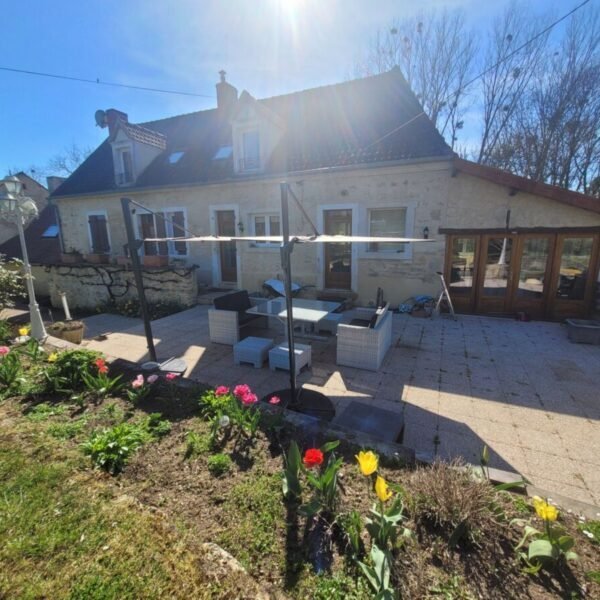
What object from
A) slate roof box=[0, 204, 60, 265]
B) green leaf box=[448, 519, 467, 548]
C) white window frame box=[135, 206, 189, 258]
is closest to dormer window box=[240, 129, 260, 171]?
white window frame box=[135, 206, 189, 258]

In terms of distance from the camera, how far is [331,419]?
3139 mm

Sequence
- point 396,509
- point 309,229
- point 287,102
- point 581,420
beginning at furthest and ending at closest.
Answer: point 287,102 → point 309,229 → point 581,420 → point 396,509

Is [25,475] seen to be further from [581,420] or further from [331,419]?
[581,420]

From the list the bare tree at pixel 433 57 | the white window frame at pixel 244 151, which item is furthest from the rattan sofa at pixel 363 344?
the bare tree at pixel 433 57

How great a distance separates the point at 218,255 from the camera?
407 inches

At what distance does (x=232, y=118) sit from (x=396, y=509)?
10.6 meters

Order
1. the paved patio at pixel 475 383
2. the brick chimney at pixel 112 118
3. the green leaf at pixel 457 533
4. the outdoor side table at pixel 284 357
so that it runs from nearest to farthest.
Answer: the green leaf at pixel 457 533
the paved patio at pixel 475 383
the outdoor side table at pixel 284 357
the brick chimney at pixel 112 118

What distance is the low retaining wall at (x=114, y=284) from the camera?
9047 millimetres

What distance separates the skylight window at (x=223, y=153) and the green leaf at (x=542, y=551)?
1155cm

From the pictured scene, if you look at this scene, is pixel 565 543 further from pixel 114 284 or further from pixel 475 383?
pixel 114 284

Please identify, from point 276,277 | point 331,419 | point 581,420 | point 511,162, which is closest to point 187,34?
point 276,277

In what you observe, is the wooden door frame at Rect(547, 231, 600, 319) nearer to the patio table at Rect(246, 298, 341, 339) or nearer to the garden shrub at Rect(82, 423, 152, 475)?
the patio table at Rect(246, 298, 341, 339)

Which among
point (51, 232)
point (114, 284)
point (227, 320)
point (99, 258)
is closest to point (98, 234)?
point (99, 258)

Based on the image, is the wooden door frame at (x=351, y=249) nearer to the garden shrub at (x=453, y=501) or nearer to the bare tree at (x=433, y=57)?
the garden shrub at (x=453, y=501)
